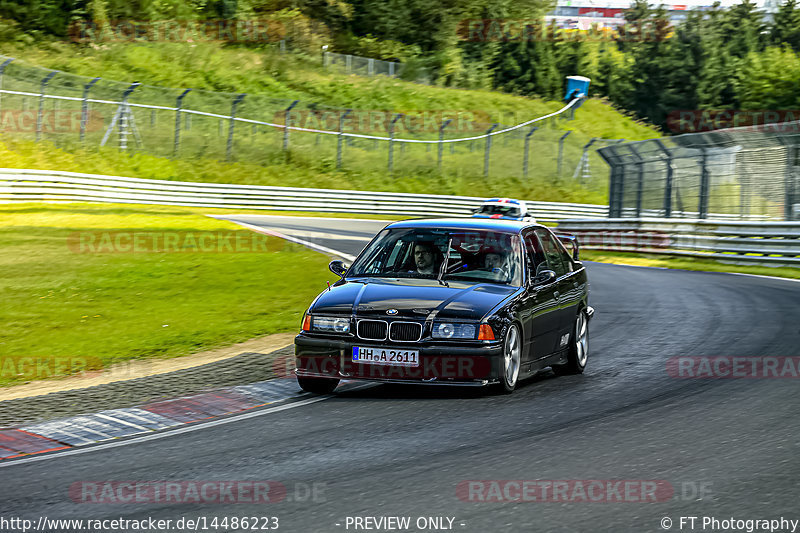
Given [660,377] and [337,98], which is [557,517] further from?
[337,98]

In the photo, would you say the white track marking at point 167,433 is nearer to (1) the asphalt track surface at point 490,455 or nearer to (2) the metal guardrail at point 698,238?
(1) the asphalt track surface at point 490,455

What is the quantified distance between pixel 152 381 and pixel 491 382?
125 inches

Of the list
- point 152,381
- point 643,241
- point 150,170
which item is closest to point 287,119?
point 150,170

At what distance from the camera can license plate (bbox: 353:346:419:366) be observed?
7922 millimetres

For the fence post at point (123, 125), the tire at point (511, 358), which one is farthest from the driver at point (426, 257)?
the fence post at point (123, 125)

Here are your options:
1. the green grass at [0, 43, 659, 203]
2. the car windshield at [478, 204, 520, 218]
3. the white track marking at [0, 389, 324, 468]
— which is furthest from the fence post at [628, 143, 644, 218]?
the white track marking at [0, 389, 324, 468]

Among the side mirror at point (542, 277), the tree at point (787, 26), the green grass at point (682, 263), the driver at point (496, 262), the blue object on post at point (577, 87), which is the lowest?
the green grass at point (682, 263)

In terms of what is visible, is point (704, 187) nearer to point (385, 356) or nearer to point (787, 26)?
point (385, 356)

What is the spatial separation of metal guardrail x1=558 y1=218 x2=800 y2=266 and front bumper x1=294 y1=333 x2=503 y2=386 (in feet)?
57.3

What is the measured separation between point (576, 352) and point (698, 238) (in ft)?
60.8

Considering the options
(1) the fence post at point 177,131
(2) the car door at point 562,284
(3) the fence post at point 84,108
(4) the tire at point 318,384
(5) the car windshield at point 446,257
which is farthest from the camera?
(1) the fence post at point 177,131

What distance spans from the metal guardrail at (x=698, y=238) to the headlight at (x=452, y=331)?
1752 cm

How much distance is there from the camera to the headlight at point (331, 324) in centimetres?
815

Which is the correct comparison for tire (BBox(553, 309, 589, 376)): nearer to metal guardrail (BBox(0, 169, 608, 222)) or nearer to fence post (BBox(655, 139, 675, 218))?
fence post (BBox(655, 139, 675, 218))
